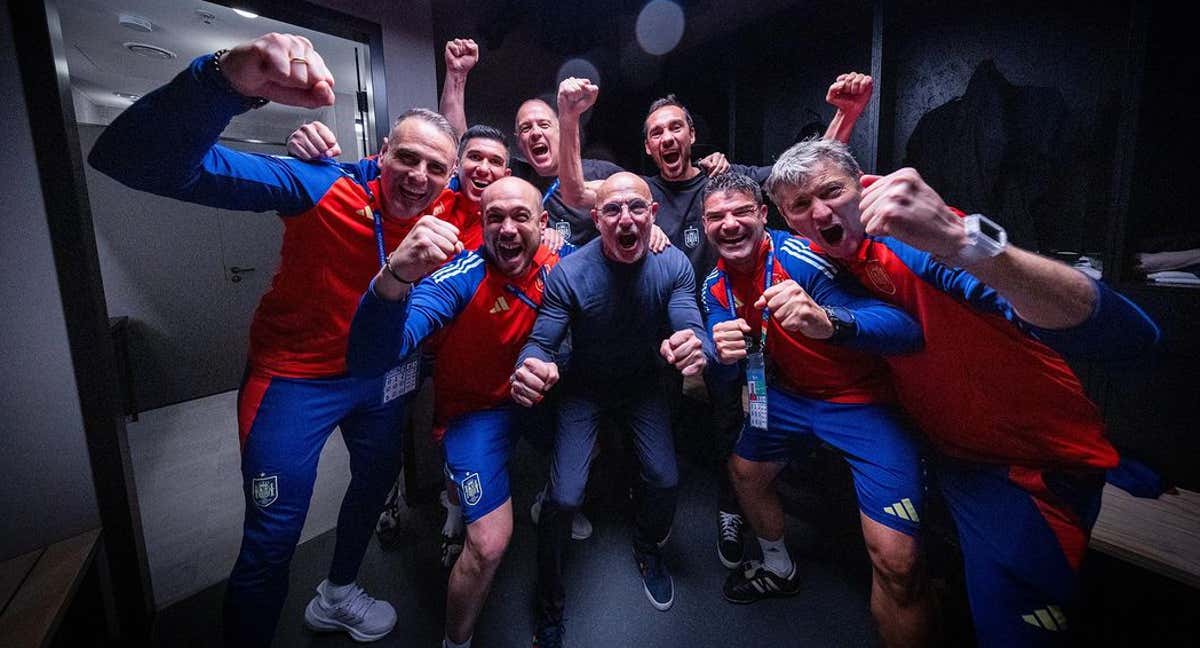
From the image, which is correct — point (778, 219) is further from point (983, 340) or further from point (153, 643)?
point (153, 643)

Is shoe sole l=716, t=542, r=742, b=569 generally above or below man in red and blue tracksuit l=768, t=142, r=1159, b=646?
below

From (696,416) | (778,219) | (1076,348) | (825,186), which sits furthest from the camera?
(778,219)

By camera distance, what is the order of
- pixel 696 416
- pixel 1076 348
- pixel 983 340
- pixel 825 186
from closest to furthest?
pixel 1076 348 → pixel 983 340 → pixel 825 186 → pixel 696 416

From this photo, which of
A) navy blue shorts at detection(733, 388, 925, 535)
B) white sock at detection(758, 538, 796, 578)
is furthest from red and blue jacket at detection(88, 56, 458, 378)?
white sock at detection(758, 538, 796, 578)

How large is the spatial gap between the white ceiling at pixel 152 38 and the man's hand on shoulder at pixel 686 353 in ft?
7.81

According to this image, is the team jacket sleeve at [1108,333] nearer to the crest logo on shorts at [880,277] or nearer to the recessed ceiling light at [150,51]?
the crest logo on shorts at [880,277]

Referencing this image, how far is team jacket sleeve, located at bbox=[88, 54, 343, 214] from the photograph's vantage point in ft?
3.59

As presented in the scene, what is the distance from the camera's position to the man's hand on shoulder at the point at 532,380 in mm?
1553

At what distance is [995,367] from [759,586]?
125 centimetres

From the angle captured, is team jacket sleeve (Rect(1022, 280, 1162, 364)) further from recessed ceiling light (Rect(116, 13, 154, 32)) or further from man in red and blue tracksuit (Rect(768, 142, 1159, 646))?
recessed ceiling light (Rect(116, 13, 154, 32))

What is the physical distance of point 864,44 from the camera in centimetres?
297

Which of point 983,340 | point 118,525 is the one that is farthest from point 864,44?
point 118,525

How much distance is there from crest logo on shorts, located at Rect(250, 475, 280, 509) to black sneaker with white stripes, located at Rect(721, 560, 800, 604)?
5.71ft

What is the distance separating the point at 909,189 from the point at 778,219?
9.11ft
